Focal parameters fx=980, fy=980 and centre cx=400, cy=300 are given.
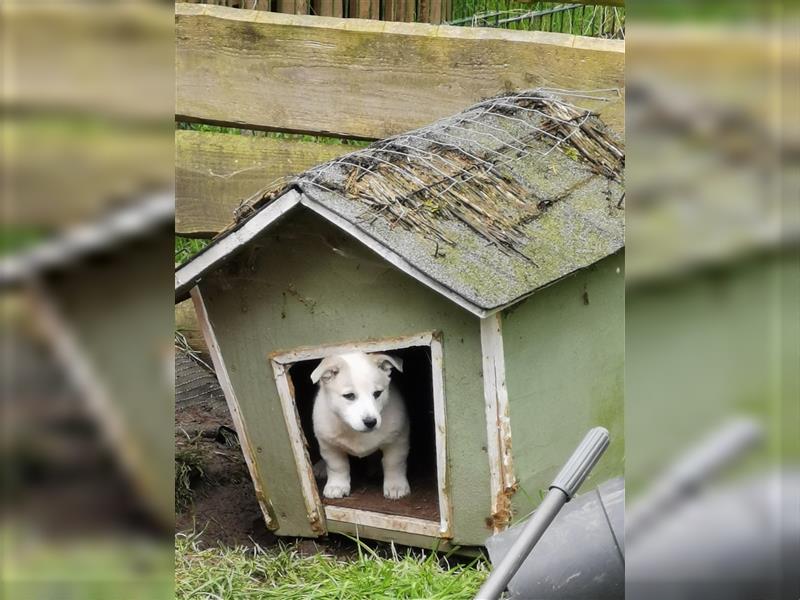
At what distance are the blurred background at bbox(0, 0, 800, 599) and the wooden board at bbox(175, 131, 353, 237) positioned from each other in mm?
2540

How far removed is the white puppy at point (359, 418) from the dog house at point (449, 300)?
49 millimetres

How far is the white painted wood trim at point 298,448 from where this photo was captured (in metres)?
2.44

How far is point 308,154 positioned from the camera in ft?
9.89

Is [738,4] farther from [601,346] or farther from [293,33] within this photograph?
[293,33]

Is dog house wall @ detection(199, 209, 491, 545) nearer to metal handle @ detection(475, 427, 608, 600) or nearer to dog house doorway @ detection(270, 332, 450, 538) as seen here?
dog house doorway @ detection(270, 332, 450, 538)

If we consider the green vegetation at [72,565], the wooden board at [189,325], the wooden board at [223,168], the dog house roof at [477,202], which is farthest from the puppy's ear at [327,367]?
the green vegetation at [72,565]

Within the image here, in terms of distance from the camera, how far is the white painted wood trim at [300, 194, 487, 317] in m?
2.05

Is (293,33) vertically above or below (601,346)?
above

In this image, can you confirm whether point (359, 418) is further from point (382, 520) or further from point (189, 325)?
point (189, 325)

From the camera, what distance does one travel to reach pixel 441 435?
92.1 inches

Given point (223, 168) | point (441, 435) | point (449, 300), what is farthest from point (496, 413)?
point (223, 168)

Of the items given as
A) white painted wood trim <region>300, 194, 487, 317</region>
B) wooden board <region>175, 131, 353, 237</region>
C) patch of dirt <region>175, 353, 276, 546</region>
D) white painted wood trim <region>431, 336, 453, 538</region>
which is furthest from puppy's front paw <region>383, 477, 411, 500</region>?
wooden board <region>175, 131, 353, 237</region>

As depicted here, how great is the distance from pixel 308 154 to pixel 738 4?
260 cm

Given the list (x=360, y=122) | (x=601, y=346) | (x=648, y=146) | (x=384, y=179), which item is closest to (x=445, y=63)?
(x=360, y=122)
